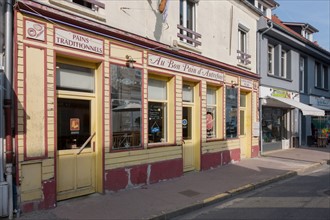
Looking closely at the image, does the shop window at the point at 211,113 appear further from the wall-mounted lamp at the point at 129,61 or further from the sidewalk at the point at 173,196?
the wall-mounted lamp at the point at 129,61

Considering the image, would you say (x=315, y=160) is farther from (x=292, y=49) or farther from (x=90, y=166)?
(x=90, y=166)

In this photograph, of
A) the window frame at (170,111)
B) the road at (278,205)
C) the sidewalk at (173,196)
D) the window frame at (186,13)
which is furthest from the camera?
the window frame at (186,13)

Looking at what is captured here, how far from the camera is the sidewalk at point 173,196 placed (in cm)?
650

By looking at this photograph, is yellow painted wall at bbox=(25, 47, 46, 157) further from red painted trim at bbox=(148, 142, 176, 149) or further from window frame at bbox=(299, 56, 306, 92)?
window frame at bbox=(299, 56, 306, 92)

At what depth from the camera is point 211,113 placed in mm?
12680

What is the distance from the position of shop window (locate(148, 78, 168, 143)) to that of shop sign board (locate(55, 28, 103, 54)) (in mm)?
2294

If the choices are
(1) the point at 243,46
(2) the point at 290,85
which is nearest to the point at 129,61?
(1) the point at 243,46

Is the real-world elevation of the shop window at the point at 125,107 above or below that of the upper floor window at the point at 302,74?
below

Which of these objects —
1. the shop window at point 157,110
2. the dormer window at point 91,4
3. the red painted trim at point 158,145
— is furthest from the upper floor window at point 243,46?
the dormer window at point 91,4

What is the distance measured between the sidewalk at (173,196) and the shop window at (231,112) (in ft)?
4.79

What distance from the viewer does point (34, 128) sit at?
6461mm

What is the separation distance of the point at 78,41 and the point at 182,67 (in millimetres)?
4026

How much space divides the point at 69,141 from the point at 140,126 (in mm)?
2139

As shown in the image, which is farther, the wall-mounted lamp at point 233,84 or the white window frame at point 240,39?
the white window frame at point 240,39
